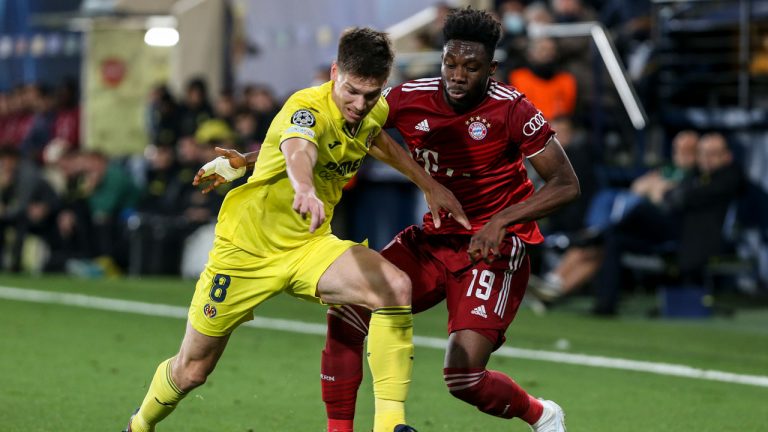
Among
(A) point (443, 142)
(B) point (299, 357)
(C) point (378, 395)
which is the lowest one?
(B) point (299, 357)

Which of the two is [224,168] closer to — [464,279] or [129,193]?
[464,279]

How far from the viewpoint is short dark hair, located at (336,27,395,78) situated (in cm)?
585

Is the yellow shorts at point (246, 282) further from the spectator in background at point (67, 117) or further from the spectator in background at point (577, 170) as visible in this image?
the spectator in background at point (67, 117)

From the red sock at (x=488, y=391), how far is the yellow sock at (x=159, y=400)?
3.91 ft

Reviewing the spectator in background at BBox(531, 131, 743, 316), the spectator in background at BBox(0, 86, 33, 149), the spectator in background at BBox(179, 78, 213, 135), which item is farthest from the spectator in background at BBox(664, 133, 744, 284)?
the spectator in background at BBox(0, 86, 33, 149)

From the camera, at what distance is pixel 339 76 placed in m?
5.98

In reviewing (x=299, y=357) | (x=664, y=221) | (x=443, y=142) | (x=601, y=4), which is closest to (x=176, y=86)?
(x=601, y=4)

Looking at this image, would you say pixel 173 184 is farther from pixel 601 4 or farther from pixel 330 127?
pixel 330 127

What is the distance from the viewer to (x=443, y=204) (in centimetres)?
648

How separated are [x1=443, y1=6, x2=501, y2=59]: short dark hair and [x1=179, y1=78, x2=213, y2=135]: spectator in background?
447 inches

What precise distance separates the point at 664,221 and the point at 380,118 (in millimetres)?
7371

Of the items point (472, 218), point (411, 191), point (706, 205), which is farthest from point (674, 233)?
point (472, 218)

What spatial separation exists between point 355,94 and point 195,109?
12.0 metres

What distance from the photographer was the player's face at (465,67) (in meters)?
6.32
